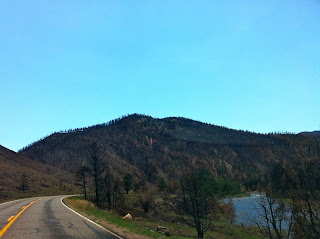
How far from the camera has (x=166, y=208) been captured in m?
60.0

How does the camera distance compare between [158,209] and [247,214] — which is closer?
[247,214]

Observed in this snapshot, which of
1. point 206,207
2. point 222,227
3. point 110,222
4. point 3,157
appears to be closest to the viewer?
point 110,222

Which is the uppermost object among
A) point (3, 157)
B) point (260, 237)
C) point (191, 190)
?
point (3, 157)

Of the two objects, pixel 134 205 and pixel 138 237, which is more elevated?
pixel 138 237

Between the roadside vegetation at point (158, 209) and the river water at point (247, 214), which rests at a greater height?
the roadside vegetation at point (158, 209)

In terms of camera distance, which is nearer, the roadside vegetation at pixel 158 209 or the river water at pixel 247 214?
the roadside vegetation at pixel 158 209

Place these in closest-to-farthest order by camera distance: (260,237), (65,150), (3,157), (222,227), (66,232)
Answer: (66,232)
(260,237)
(222,227)
(3,157)
(65,150)

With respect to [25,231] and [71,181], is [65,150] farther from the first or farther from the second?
[25,231]

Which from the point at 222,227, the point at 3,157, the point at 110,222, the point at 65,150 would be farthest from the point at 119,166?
the point at 110,222

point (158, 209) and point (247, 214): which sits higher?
point (247, 214)

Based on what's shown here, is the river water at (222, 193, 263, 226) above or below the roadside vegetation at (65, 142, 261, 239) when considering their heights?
below

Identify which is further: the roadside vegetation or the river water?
the river water

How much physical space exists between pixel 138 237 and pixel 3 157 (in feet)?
328

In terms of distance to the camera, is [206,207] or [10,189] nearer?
[206,207]
